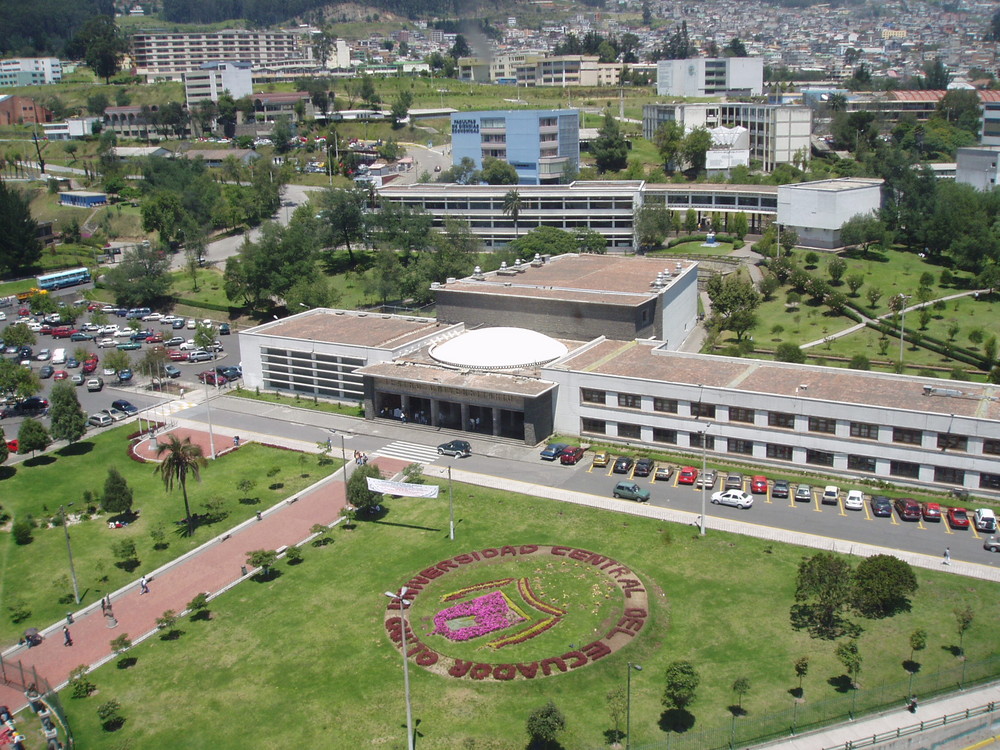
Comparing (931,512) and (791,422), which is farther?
(791,422)

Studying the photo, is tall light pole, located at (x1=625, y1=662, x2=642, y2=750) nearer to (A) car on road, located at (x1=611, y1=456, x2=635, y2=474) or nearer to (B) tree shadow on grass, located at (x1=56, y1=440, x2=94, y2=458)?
(A) car on road, located at (x1=611, y1=456, x2=635, y2=474)

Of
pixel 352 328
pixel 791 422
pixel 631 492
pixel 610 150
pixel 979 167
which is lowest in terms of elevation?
pixel 631 492

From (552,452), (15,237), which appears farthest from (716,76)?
(552,452)

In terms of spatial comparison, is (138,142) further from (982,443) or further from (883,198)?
(982,443)

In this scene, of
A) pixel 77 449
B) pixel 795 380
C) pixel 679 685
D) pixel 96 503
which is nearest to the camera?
pixel 679 685

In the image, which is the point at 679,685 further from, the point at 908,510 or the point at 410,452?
the point at 410,452

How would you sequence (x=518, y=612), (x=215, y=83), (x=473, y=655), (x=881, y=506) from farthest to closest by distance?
(x=215, y=83)
(x=881, y=506)
(x=518, y=612)
(x=473, y=655)
